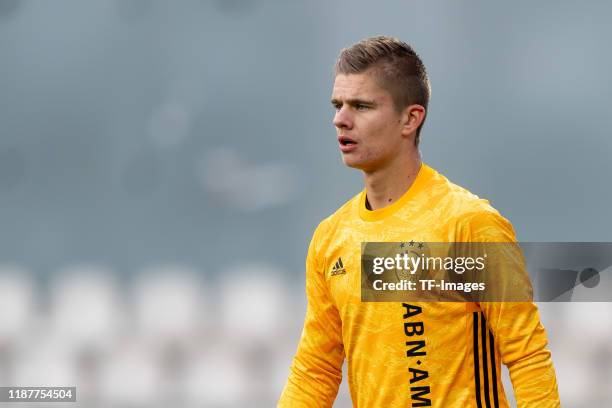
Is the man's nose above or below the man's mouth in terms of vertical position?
above

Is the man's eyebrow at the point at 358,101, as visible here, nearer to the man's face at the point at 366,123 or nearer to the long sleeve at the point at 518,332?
the man's face at the point at 366,123

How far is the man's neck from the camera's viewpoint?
306 cm

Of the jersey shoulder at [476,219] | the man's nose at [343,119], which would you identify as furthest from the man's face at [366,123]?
the jersey shoulder at [476,219]

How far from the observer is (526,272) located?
283cm

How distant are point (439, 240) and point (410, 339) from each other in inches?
13.6

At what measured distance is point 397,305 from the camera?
291 centimetres

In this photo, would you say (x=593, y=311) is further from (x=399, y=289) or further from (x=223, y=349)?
(x=399, y=289)

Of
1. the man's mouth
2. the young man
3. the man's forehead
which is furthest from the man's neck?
the man's forehead

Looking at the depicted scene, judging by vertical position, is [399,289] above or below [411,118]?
below

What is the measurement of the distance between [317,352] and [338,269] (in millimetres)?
348

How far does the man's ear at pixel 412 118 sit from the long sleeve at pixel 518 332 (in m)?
0.43

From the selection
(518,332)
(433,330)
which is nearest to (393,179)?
(433,330)

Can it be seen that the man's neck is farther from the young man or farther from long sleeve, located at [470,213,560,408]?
long sleeve, located at [470,213,560,408]

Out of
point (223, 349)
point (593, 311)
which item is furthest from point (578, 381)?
point (223, 349)
